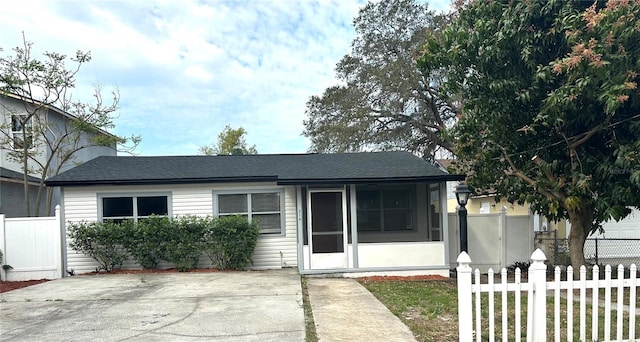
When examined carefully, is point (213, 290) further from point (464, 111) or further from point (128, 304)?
point (464, 111)

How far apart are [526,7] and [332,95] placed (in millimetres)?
12959

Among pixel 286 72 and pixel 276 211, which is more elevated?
pixel 286 72

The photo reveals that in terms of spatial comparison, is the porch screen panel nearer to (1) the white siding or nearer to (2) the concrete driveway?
(1) the white siding

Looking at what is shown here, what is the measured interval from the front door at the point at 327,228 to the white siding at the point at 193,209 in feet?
3.74

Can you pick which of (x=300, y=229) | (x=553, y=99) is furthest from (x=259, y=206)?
(x=553, y=99)


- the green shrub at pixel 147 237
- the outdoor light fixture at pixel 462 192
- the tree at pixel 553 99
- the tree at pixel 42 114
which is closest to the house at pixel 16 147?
the tree at pixel 42 114

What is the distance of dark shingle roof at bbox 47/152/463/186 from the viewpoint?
10057 mm

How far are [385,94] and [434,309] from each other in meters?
13.1

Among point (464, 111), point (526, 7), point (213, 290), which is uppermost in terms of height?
point (526, 7)

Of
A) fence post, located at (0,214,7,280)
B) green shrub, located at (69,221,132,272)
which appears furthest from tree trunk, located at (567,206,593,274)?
fence post, located at (0,214,7,280)

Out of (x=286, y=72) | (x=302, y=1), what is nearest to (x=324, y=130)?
(x=286, y=72)

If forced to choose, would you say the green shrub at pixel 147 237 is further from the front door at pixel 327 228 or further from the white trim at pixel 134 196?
the front door at pixel 327 228

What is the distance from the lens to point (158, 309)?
6.45 meters

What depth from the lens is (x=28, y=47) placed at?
41.0ft
